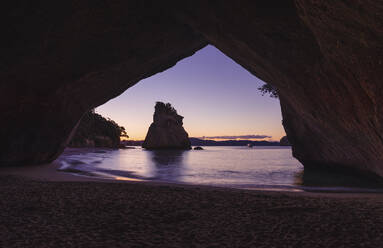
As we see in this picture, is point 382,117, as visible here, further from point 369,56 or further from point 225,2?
point 225,2

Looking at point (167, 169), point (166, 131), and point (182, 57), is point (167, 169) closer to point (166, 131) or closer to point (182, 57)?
point (182, 57)

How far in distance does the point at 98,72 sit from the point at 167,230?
11054 millimetres

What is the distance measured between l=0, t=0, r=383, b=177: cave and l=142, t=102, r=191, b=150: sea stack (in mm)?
64238

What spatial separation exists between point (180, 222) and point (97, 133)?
85.3 metres

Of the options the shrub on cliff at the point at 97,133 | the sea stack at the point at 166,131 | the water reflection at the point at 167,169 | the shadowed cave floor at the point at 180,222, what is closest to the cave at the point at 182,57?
the shadowed cave floor at the point at 180,222

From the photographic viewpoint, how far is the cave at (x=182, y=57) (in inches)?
205

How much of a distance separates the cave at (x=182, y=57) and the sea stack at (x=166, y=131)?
64.2 meters

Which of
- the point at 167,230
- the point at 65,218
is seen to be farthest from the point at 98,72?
the point at 167,230

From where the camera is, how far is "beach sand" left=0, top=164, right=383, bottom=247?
3.17 metres

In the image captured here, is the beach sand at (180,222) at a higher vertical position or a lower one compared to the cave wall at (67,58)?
lower

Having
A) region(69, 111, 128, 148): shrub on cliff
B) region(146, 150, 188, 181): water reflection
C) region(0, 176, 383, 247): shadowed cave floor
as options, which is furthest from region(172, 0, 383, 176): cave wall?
region(69, 111, 128, 148): shrub on cliff

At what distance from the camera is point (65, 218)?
13.6 feet

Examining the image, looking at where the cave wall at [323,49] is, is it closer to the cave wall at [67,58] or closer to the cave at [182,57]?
the cave at [182,57]

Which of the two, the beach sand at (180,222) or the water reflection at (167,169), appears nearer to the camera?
the beach sand at (180,222)
